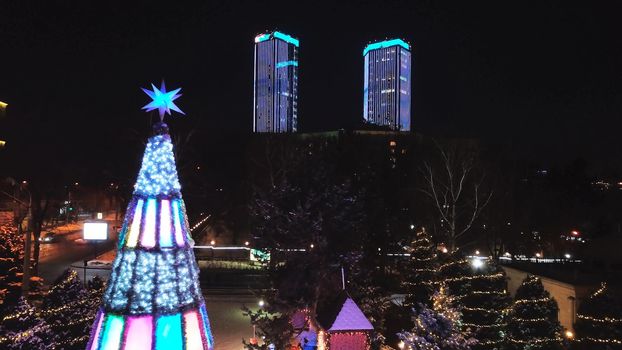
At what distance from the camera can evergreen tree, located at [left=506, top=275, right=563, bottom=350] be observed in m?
11.3

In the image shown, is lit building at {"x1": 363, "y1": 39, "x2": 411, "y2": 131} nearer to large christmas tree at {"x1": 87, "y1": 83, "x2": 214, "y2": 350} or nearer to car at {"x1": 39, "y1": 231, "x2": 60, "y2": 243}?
car at {"x1": 39, "y1": 231, "x2": 60, "y2": 243}

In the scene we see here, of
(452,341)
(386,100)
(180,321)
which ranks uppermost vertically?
(386,100)

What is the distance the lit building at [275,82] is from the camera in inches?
5477

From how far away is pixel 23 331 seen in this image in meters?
9.44

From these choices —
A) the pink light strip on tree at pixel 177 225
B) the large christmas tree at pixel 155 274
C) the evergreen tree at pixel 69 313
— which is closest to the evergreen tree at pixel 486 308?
the large christmas tree at pixel 155 274

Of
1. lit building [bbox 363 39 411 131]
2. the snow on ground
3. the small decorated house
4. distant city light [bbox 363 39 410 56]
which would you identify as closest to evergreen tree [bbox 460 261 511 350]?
the small decorated house

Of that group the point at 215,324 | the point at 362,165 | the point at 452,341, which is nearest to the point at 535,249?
the point at 362,165

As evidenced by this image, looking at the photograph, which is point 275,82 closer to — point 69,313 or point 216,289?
point 216,289

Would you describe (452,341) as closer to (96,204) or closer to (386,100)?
(96,204)

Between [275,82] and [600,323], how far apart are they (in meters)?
140

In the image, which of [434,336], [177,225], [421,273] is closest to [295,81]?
[421,273]

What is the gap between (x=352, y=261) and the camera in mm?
11969

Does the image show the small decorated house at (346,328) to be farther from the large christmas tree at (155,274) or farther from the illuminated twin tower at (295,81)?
the illuminated twin tower at (295,81)

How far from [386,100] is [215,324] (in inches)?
5315
